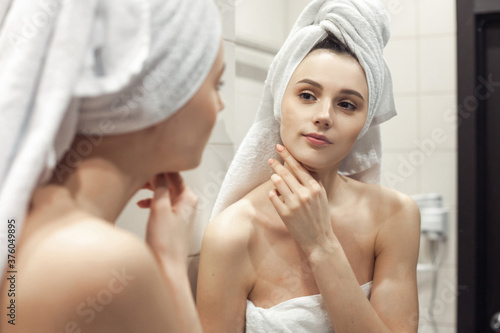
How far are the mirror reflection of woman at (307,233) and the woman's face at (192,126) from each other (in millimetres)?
198

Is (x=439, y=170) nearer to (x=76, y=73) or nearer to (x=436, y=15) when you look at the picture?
(x=436, y=15)

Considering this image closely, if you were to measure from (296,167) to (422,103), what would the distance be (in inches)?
12.2

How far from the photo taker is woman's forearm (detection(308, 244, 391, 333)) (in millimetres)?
578

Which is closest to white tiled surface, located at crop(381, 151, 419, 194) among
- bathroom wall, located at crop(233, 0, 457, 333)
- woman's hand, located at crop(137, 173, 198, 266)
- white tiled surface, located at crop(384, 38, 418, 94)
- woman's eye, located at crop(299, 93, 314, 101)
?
bathroom wall, located at crop(233, 0, 457, 333)

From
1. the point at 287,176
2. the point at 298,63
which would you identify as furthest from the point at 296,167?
the point at 298,63

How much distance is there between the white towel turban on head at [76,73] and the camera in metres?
0.32

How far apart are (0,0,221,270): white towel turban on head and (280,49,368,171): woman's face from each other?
9.6 inches

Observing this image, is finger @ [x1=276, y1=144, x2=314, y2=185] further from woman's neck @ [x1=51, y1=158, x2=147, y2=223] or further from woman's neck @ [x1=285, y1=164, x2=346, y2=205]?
woman's neck @ [x1=51, y1=158, x2=147, y2=223]

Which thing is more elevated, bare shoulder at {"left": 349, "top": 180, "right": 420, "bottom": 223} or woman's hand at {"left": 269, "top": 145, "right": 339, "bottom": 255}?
woman's hand at {"left": 269, "top": 145, "right": 339, "bottom": 255}

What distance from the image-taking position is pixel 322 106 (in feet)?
1.85

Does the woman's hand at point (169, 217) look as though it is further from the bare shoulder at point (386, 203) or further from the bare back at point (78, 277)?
the bare shoulder at point (386, 203)

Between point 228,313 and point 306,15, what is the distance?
0.39m

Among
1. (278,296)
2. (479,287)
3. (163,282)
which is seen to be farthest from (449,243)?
(163,282)

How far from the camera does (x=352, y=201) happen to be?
638 mm
